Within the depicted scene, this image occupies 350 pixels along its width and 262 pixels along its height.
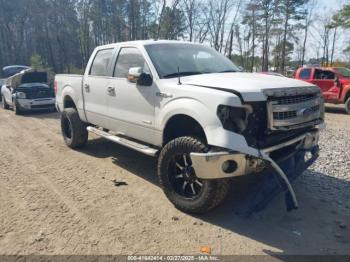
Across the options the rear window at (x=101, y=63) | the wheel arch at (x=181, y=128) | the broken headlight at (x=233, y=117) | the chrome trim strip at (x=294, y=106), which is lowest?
the wheel arch at (x=181, y=128)

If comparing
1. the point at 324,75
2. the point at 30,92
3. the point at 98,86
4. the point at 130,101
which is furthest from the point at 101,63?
the point at 324,75

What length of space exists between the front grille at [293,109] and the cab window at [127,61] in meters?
1.90

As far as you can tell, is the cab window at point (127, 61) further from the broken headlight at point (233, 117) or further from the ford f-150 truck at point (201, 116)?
the broken headlight at point (233, 117)

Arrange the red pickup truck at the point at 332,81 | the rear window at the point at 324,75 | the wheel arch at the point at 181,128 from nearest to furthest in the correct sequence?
the wheel arch at the point at 181,128 < the red pickup truck at the point at 332,81 < the rear window at the point at 324,75

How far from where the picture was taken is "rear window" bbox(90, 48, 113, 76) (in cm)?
543

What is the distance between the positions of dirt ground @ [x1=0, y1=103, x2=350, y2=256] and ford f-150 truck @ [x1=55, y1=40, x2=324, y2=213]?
0.34 meters

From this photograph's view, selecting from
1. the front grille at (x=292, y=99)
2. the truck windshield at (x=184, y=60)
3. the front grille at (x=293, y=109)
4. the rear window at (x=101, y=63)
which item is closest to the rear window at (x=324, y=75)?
the truck windshield at (x=184, y=60)

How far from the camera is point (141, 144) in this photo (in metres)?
4.78

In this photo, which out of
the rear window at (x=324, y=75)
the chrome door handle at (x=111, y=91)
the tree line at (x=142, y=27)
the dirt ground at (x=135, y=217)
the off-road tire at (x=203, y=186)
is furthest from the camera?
the tree line at (x=142, y=27)

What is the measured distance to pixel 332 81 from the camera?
12422 millimetres

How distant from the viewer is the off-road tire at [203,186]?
3.51 meters

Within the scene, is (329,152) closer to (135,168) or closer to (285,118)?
(285,118)

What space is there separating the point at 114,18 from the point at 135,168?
40.1m

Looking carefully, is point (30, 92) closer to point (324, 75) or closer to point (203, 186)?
point (203, 186)
